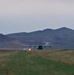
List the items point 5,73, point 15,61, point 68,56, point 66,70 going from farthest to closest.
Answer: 1. point 68,56
2. point 15,61
3. point 66,70
4. point 5,73

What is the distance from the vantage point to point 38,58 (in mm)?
62031

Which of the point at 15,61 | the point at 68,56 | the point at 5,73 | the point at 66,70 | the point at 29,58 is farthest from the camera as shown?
the point at 68,56

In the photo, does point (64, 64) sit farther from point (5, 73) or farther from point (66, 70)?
point (5, 73)

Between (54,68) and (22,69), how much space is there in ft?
15.9

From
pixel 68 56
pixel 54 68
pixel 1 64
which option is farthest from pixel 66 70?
pixel 68 56

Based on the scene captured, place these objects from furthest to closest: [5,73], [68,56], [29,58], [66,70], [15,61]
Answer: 1. [68,56]
2. [29,58]
3. [15,61]
4. [66,70]
5. [5,73]

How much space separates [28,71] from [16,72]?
1699 mm

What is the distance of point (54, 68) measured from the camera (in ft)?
177

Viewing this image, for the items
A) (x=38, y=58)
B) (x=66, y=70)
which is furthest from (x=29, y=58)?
(x=66, y=70)

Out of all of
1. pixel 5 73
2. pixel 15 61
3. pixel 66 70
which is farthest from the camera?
pixel 15 61

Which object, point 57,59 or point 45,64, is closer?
point 45,64

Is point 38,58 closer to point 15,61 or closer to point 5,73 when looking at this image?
point 15,61

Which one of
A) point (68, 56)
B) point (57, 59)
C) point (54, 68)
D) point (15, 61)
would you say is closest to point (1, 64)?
point (15, 61)

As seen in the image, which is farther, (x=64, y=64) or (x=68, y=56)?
(x=68, y=56)
